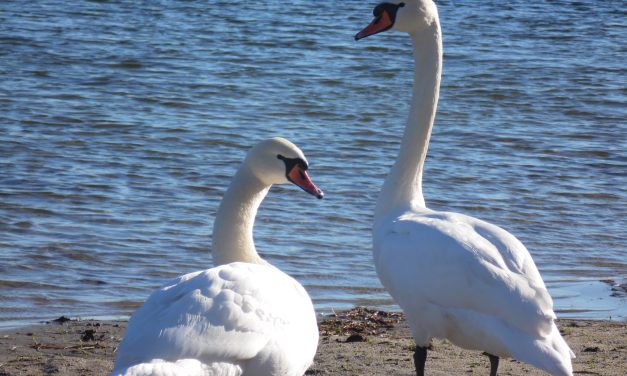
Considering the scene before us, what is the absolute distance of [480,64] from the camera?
55.5 ft

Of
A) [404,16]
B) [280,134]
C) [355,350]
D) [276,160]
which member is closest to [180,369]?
[276,160]

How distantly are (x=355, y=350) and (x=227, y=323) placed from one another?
2.12 meters

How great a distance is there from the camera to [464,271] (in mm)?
4898

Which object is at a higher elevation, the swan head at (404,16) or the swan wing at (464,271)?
the swan head at (404,16)

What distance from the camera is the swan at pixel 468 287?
4.68 metres

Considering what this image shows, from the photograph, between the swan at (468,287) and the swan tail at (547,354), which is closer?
the swan tail at (547,354)

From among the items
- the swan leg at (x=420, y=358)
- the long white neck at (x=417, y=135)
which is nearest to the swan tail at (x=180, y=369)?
the swan leg at (x=420, y=358)

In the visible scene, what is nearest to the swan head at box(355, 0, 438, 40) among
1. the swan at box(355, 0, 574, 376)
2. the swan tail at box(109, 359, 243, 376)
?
the swan at box(355, 0, 574, 376)

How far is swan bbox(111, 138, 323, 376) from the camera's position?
150 inches

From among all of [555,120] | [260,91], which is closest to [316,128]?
[260,91]

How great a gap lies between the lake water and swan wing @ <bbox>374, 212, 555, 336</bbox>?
2.09 meters

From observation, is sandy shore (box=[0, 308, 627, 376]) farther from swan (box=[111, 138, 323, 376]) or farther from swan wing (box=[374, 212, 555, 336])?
swan (box=[111, 138, 323, 376])

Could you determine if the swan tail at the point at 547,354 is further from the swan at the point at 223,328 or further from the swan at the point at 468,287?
the swan at the point at 223,328

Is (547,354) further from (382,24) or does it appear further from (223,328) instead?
(382,24)
